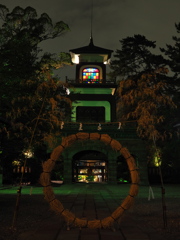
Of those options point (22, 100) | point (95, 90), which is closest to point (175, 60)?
point (95, 90)

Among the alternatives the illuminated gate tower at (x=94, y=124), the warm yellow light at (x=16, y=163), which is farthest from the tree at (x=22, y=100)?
the illuminated gate tower at (x=94, y=124)

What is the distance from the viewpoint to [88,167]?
32562mm

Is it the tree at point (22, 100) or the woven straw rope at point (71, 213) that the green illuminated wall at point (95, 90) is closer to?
the tree at point (22, 100)

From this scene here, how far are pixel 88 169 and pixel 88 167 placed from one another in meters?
0.35

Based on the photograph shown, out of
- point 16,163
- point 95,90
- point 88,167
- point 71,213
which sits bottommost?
point 71,213

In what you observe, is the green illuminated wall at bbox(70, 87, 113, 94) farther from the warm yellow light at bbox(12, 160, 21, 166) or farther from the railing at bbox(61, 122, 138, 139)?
the warm yellow light at bbox(12, 160, 21, 166)

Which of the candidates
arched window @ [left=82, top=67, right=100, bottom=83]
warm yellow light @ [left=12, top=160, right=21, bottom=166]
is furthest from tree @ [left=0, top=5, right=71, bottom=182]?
arched window @ [left=82, top=67, right=100, bottom=83]

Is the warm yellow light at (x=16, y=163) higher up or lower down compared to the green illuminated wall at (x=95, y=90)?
lower down

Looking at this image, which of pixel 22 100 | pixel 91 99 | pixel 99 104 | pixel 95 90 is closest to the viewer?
pixel 22 100

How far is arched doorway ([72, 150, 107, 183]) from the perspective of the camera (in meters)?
32.5

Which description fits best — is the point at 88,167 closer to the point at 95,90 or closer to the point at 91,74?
the point at 95,90

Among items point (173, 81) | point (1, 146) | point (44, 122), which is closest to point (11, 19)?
point (44, 122)

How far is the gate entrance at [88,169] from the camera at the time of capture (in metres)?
32.6

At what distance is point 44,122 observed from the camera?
1398 centimetres
